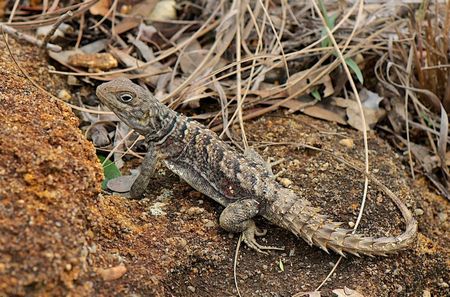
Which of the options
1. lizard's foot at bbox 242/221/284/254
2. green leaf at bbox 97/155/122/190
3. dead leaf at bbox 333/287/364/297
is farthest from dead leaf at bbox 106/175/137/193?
dead leaf at bbox 333/287/364/297

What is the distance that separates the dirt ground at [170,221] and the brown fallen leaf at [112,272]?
11mm

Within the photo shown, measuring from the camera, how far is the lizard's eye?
378 cm

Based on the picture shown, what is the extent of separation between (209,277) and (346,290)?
0.75 m

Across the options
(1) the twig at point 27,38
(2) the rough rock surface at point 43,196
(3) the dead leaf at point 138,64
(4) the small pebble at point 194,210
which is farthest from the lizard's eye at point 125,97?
(1) the twig at point 27,38

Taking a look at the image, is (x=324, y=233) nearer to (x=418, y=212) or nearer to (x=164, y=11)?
(x=418, y=212)

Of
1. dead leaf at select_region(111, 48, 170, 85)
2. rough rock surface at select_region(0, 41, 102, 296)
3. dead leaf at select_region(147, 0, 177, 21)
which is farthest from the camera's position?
dead leaf at select_region(147, 0, 177, 21)

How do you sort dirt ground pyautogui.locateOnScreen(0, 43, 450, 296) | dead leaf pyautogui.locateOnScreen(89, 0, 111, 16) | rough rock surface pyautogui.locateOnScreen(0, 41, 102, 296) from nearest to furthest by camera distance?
rough rock surface pyautogui.locateOnScreen(0, 41, 102, 296) → dirt ground pyautogui.locateOnScreen(0, 43, 450, 296) → dead leaf pyautogui.locateOnScreen(89, 0, 111, 16)

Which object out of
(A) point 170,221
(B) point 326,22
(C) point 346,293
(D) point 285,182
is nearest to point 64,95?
(A) point 170,221

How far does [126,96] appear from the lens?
12.4 ft

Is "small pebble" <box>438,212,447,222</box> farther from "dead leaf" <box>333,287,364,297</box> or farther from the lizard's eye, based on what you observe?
the lizard's eye

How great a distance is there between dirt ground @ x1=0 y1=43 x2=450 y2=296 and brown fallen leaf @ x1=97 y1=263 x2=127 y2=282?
1 cm

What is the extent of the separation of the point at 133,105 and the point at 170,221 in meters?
0.78

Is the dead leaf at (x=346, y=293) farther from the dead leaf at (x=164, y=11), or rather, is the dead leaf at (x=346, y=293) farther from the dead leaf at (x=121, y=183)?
the dead leaf at (x=164, y=11)

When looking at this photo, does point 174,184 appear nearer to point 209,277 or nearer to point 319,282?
point 209,277
